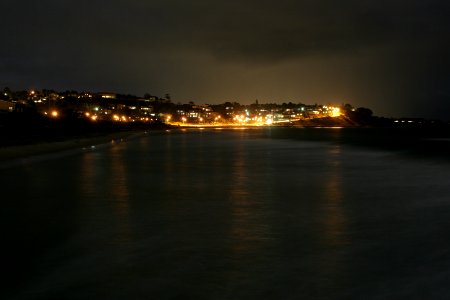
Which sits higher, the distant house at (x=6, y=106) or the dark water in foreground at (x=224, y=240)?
the distant house at (x=6, y=106)

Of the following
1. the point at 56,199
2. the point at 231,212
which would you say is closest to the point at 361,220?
the point at 231,212

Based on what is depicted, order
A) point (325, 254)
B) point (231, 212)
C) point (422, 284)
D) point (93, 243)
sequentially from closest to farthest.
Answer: point (422, 284), point (325, 254), point (93, 243), point (231, 212)

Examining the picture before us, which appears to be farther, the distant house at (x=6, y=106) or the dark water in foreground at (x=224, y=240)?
the distant house at (x=6, y=106)

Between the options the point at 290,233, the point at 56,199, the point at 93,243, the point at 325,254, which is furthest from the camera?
the point at 56,199

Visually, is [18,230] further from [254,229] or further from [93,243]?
[254,229]

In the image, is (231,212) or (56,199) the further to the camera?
(56,199)

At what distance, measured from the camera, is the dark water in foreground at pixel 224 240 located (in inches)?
288

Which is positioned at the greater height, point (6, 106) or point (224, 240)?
point (6, 106)

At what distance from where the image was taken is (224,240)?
10539mm

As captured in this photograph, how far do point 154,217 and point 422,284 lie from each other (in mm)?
7528

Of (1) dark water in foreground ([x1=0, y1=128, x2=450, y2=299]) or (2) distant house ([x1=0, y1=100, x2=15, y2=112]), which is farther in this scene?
(2) distant house ([x1=0, y1=100, x2=15, y2=112])

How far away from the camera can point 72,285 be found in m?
7.42

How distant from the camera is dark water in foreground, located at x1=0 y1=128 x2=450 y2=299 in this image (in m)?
7.32

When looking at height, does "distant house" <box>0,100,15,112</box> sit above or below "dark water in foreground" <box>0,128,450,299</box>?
above
